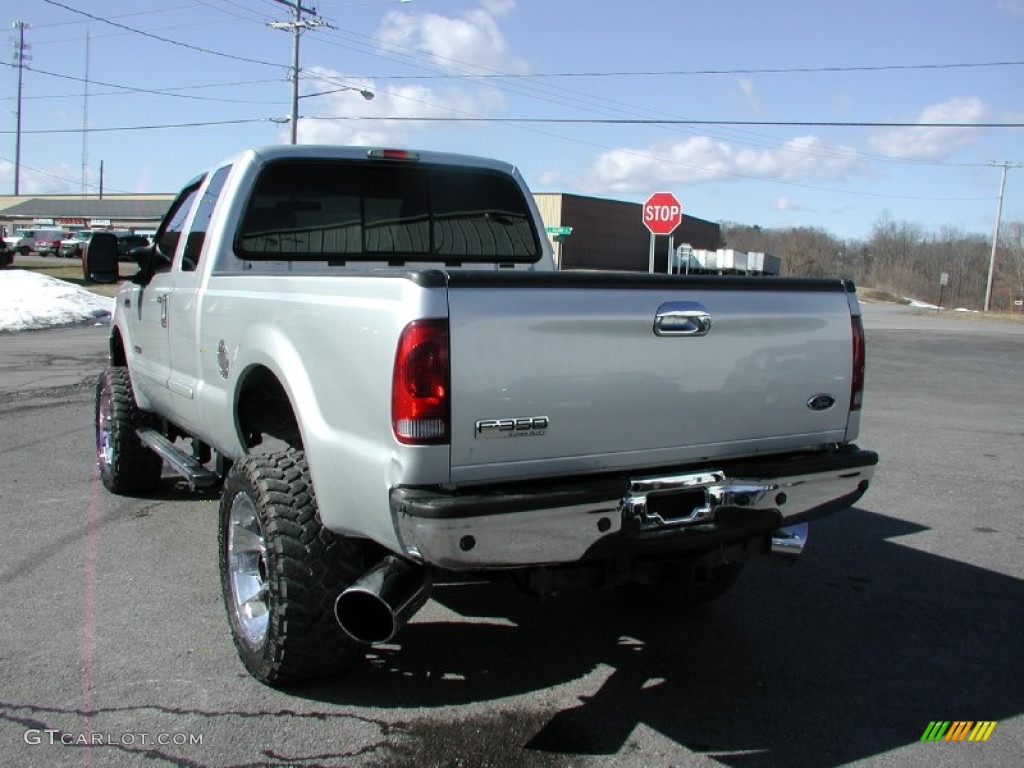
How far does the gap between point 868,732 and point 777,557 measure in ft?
2.29

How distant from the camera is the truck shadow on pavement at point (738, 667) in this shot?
3.43 meters

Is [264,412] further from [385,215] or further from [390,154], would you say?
[390,154]

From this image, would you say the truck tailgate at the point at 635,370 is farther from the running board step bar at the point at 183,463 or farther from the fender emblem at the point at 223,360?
the running board step bar at the point at 183,463

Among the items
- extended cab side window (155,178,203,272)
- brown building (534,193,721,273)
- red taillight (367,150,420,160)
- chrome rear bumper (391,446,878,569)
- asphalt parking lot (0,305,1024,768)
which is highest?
brown building (534,193,721,273)

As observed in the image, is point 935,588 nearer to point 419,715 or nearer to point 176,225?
point 419,715

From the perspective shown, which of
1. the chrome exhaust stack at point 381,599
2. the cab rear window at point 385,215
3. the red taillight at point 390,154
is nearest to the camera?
the chrome exhaust stack at point 381,599

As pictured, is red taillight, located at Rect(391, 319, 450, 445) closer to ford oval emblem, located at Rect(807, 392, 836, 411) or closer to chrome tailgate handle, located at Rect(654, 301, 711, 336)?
chrome tailgate handle, located at Rect(654, 301, 711, 336)

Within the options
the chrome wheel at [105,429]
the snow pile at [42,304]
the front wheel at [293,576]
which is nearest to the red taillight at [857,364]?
the front wheel at [293,576]

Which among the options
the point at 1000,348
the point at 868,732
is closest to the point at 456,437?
the point at 868,732

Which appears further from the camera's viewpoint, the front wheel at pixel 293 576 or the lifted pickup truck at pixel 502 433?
the front wheel at pixel 293 576

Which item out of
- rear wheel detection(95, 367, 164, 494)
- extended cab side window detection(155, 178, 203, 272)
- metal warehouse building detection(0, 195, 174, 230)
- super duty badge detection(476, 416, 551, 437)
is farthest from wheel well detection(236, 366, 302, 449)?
metal warehouse building detection(0, 195, 174, 230)

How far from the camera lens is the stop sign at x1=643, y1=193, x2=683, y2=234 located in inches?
728

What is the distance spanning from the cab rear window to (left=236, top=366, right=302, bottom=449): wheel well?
84cm

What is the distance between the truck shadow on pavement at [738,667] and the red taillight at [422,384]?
117cm
